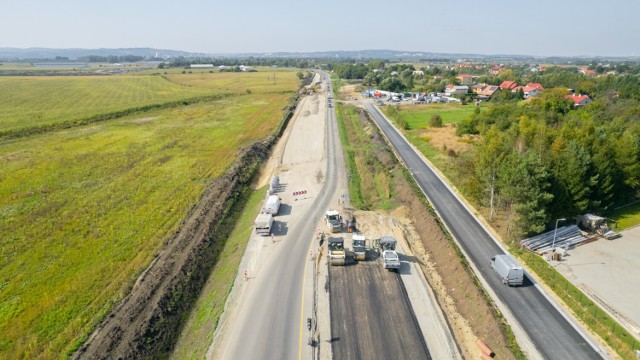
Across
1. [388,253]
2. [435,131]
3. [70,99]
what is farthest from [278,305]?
[70,99]

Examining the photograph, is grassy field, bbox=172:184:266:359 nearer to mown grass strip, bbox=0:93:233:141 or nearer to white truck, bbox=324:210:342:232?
white truck, bbox=324:210:342:232

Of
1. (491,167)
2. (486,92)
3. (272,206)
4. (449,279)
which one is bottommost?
(449,279)

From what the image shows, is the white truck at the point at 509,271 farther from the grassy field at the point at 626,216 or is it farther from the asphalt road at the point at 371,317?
the grassy field at the point at 626,216

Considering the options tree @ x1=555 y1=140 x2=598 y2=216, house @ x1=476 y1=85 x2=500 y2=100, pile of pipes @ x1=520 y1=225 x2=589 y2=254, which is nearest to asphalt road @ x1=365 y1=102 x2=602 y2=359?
pile of pipes @ x1=520 y1=225 x2=589 y2=254

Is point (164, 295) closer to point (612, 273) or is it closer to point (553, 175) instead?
point (612, 273)

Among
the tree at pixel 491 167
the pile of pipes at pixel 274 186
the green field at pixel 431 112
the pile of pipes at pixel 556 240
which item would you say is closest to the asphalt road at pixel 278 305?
the pile of pipes at pixel 274 186

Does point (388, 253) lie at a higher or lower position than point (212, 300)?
higher
